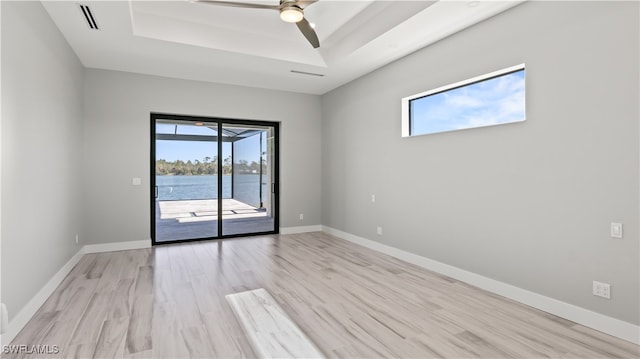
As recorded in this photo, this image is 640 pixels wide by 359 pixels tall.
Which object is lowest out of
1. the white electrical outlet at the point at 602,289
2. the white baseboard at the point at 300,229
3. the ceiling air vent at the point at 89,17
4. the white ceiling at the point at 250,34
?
the white baseboard at the point at 300,229

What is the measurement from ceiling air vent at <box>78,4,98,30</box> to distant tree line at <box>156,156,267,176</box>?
8.14 ft

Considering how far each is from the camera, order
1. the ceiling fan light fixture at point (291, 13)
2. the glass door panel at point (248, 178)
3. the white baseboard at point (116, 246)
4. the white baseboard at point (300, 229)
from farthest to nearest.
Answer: the white baseboard at point (300, 229) < the glass door panel at point (248, 178) < the white baseboard at point (116, 246) < the ceiling fan light fixture at point (291, 13)

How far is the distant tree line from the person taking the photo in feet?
18.5

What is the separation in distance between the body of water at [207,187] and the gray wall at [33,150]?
1568 millimetres

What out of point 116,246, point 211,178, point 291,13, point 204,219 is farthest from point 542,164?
point 116,246

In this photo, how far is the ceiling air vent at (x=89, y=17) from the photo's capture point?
3.15 metres

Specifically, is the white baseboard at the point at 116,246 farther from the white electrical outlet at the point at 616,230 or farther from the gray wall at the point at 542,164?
the white electrical outlet at the point at 616,230

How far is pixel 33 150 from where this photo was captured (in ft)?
9.46

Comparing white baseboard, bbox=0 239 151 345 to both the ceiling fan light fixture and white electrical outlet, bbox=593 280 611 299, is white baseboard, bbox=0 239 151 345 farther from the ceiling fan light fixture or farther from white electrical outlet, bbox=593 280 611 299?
white electrical outlet, bbox=593 280 611 299

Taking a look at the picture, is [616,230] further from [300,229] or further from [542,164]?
[300,229]

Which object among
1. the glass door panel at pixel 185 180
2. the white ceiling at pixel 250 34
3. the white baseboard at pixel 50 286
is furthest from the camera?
the glass door panel at pixel 185 180

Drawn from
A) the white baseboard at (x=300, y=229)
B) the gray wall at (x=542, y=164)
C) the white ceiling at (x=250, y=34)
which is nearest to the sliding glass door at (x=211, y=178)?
the white baseboard at (x=300, y=229)

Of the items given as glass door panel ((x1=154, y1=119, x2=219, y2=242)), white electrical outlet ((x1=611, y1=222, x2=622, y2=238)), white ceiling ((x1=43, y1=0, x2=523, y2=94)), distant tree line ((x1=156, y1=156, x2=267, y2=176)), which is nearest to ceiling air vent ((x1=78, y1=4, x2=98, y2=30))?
white ceiling ((x1=43, y1=0, x2=523, y2=94))

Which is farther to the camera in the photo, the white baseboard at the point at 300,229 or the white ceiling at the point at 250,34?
the white baseboard at the point at 300,229
